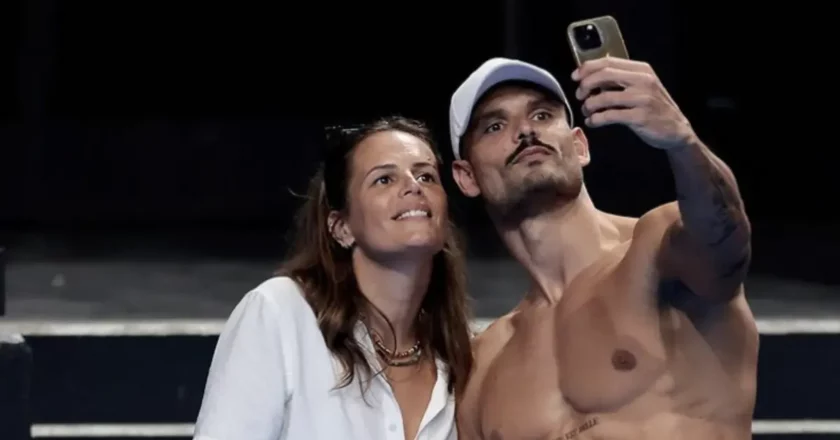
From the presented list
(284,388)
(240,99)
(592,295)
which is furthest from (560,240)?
(240,99)

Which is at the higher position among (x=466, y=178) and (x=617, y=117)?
(x=617, y=117)

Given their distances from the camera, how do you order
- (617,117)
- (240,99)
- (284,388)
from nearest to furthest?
(617,117) → (284,388) → (240,99)

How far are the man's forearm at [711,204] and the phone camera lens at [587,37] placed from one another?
0.17 metres

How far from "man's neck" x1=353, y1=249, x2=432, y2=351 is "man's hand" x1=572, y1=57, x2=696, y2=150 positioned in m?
0.58

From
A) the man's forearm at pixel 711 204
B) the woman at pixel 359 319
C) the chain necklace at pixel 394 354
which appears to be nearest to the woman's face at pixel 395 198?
the woman at pixel 359 319

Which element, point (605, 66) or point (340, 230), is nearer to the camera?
point (605, 66)

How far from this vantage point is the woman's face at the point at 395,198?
1.93m

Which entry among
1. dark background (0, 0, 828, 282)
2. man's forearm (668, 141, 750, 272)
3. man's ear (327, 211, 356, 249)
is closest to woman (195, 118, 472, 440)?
man's ear (327, 211, 356, 249)

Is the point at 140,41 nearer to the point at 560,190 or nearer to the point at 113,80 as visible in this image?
the point at 113,80

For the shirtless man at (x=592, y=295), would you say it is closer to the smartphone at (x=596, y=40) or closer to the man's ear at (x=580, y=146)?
the man's ear at (x=580, y=146)

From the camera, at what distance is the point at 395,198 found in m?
1.94

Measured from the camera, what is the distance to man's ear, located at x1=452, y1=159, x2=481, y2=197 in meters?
2.04

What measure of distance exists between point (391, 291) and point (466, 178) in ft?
0.72

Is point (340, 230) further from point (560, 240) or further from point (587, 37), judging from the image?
point (587, 37)
